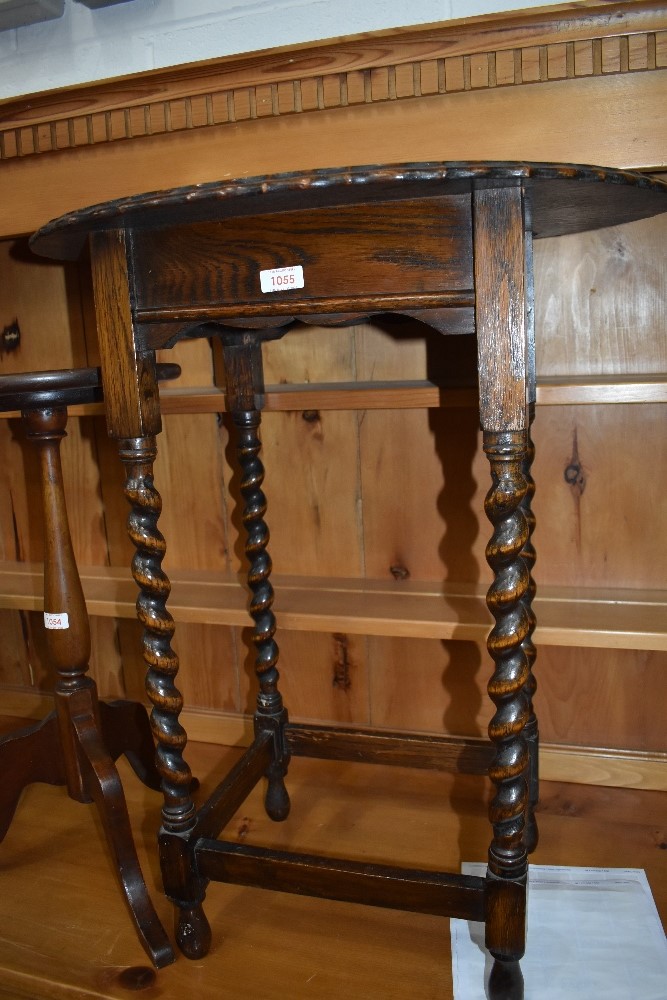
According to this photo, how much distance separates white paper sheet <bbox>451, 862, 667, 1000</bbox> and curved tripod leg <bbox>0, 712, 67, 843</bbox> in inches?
24.0

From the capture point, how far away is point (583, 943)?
98cm

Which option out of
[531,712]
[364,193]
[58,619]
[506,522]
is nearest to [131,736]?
[58,619]

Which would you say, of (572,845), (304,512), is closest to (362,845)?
(572,845)

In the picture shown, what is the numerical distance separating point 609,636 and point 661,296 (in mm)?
532

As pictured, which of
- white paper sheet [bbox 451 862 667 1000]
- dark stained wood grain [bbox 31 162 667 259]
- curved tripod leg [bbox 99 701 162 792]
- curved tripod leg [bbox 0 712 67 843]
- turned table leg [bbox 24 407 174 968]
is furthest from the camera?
curved tripod leg [bbox 99 701 162 792]

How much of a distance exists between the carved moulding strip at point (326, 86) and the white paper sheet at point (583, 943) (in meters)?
1.04

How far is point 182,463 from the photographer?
1551 millimetres

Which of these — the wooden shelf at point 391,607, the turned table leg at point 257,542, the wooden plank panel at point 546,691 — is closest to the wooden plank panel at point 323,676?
the wooden plank panel at point 546,691

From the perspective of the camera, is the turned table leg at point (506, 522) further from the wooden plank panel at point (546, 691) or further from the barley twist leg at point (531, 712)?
the wooden plank panel at point (546, 691)

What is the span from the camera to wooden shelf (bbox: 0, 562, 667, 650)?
1.19 m

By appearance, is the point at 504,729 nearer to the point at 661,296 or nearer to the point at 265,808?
the point at 265,808

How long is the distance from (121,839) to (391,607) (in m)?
0.52

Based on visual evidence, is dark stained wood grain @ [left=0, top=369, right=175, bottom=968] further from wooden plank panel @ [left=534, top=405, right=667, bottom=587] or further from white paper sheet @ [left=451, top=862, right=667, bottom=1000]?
wooden plank panel @ [left=534, top=405, right=667, bottom=587]

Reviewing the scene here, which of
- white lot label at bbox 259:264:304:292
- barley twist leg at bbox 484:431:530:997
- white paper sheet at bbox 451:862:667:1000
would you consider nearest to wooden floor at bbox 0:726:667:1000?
white paper sheet at bbox 451:862:667:1000
